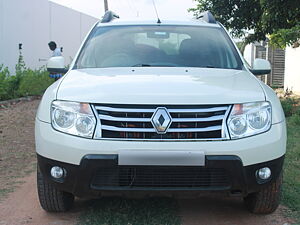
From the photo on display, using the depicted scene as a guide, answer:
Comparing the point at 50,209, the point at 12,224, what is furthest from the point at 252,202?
the point at 12,224

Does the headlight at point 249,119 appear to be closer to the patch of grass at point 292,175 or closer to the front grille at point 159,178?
the front grille at point 159,178

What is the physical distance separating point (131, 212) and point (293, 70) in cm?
1283

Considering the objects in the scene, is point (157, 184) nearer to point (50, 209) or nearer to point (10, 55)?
point (50, 209)

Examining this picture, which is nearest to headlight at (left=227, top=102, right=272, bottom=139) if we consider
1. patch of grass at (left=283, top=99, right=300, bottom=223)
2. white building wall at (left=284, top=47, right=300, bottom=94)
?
patch of grass at (left=283, top=99, right=300, bottom=223)

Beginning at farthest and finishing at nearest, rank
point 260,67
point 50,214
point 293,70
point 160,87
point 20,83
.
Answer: point 293,70 → point 20,83 → point 260,67 → point 50,214 → point 160,87

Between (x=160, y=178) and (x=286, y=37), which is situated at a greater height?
(x=286, y=37)

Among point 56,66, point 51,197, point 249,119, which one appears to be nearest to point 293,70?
point 56,66

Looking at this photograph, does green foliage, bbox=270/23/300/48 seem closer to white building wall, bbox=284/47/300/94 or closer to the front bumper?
the front bumper

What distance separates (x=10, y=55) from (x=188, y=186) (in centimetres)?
1189

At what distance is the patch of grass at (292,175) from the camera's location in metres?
3.82

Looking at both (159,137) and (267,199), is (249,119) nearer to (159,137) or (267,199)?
(159,137)

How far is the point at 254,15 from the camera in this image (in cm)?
1530

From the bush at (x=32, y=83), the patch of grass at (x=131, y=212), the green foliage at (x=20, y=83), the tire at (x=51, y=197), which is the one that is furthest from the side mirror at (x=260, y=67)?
the bush at (x=32, y=83)

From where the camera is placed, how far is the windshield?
4047mm
